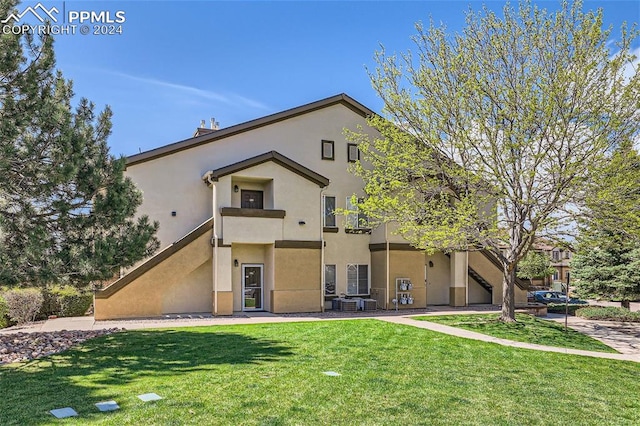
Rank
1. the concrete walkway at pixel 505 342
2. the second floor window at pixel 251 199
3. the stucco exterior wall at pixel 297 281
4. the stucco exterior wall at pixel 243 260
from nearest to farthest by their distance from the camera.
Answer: the concrete walkway at pixel 505 342, the stucco exterior wall at pixel 297 281, the stucco exterior wall at pixel 243 260, the second floor window at pixel 251 199

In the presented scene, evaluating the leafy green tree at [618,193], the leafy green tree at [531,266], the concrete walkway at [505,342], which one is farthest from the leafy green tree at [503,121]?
the leafy green tree at [531,266]

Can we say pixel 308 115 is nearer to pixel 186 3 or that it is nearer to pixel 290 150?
pixel 290 150

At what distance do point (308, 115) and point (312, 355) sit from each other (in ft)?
50.9

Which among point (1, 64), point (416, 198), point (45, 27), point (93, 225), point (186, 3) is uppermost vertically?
point (186, 3)

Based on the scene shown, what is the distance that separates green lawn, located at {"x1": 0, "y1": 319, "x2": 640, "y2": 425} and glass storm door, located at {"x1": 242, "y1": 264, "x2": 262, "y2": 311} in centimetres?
834

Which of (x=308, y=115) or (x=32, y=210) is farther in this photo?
(x=308, y=115)

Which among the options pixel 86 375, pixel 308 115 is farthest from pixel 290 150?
pixel 86 375

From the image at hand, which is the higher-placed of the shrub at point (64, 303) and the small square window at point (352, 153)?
the small square window at point (352, 153)

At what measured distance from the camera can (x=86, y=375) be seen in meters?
8.52

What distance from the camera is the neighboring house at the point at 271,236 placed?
63.9 feet

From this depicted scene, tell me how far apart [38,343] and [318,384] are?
8.01 metres

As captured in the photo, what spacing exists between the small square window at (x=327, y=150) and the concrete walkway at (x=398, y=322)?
7888 millimetres

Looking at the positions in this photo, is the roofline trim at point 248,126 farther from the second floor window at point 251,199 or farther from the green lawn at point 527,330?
the green lawn at point 527,330

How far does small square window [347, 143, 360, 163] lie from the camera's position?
24.3m
